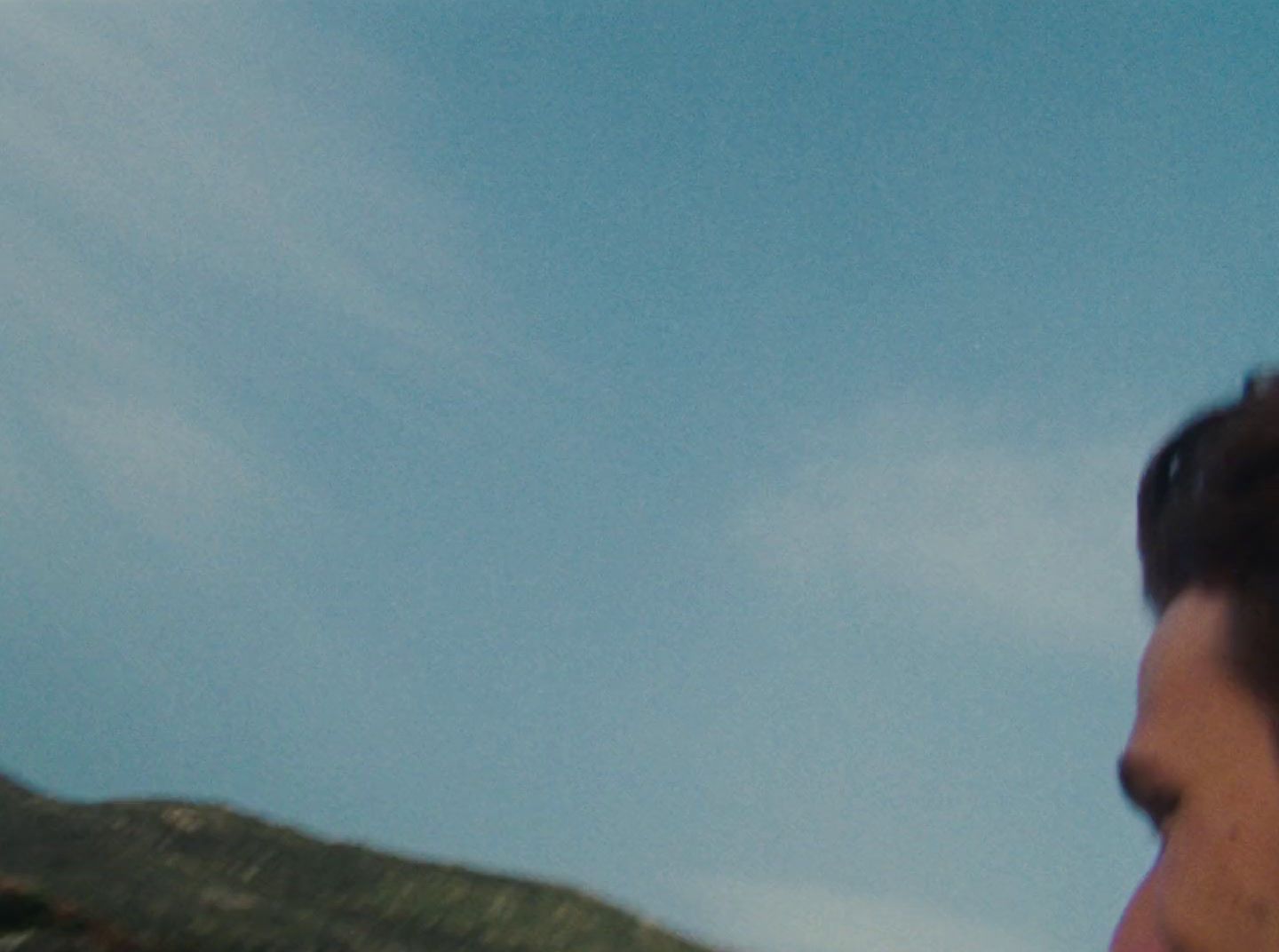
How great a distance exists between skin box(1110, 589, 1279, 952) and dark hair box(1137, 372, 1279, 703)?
23 millimetres

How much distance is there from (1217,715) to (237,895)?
391cm

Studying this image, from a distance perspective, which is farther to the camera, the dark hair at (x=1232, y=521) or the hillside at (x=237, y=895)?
the hillside at (x=237, y=895)

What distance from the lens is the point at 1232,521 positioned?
133cm

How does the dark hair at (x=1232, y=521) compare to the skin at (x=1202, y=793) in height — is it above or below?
above

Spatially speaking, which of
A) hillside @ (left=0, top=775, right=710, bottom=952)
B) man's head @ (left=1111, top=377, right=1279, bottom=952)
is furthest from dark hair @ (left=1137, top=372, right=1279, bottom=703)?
hillside @ (left=0, top=775, right=710, bottom=952)

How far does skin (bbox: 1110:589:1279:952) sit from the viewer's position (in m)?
1.17

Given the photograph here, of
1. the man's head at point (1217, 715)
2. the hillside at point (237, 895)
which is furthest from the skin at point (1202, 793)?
the hillside at point (237, 895)

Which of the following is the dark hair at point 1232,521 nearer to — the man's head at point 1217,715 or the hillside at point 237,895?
the man's head at point 1217,715

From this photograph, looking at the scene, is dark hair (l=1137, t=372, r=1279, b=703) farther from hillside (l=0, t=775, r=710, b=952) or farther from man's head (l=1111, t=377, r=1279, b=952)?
hillside (l=0, t=775, r=710, b=952)

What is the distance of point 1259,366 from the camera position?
4.95 feet

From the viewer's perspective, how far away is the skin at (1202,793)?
1168 millimetres

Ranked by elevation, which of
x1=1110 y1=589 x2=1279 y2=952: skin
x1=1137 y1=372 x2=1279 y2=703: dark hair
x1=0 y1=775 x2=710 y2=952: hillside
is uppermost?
x1=1137 y1=372 x2=1279 y2=703: dark hair

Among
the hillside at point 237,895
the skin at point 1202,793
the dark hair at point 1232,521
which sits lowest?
the hillside at point 237,895

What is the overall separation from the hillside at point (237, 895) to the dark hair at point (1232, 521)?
3006 millimetres
